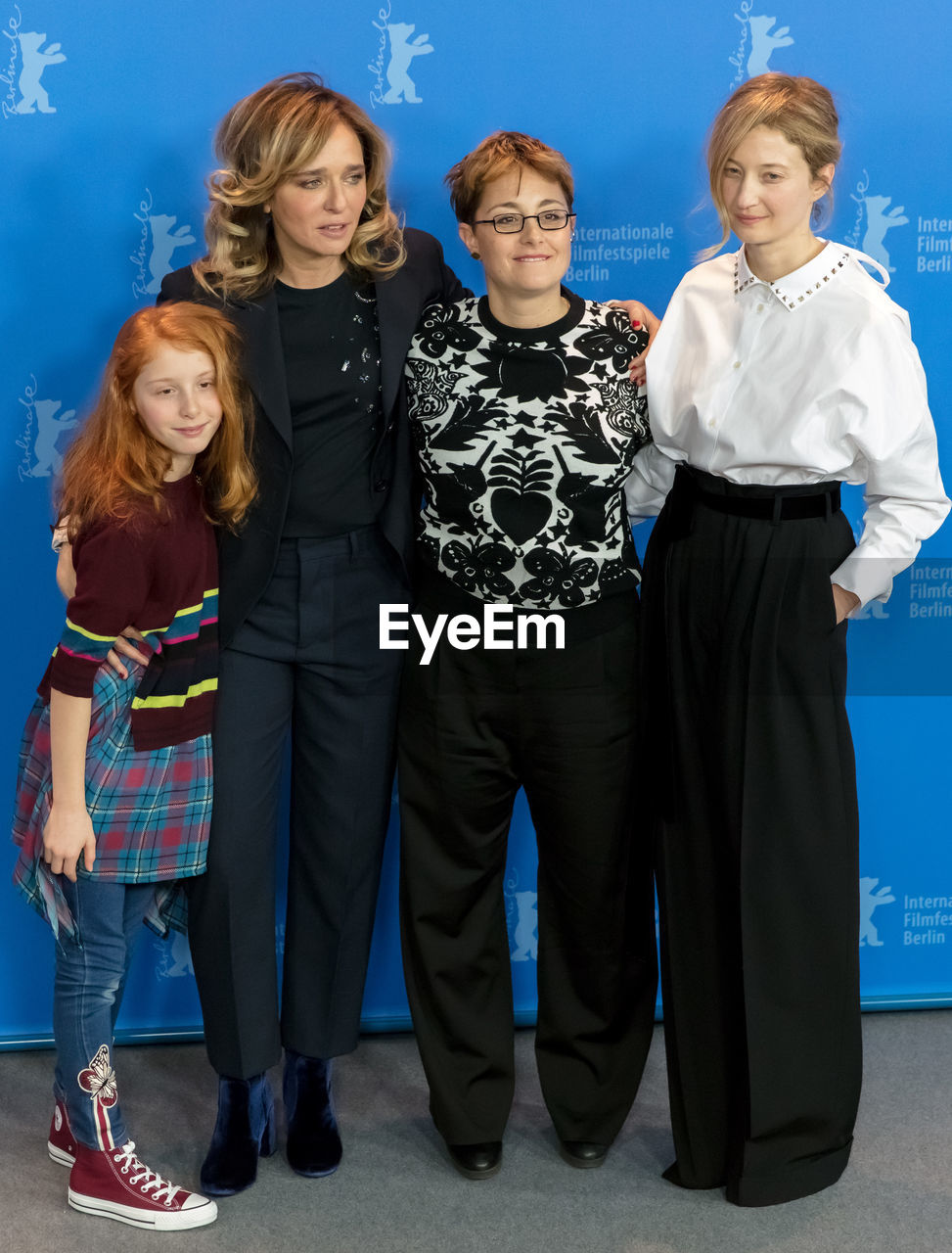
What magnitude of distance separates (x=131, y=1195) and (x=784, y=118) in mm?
1823

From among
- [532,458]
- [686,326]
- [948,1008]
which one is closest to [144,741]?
[532,458]

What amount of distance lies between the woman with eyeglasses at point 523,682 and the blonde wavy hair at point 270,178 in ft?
0.40

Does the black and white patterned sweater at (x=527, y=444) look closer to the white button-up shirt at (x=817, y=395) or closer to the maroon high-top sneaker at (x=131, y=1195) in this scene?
the white button-up shirt at (x=817, y=395)

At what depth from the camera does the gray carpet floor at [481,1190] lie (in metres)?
1.93

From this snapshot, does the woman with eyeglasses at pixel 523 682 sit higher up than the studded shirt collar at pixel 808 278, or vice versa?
the studded shirt collar at pixel 808 278

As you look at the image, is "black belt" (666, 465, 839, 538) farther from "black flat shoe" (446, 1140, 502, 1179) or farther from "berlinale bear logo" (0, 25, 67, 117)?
"berlinale bear logo" (0, 25, 67, 117)

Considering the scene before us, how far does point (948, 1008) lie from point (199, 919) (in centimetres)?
158

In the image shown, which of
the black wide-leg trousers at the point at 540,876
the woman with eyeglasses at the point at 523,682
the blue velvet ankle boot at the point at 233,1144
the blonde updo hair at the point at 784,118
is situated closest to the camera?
the blonde updo hair at the point at 784,118

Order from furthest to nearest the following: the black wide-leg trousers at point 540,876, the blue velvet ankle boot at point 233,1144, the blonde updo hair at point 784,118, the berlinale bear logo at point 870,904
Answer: the berlinale bear logo at point 870,904
the blue velvet ankle boot at point 233,1144
the black wide-leg trousers at point 540,876
the blonde updo hair at point 784,118

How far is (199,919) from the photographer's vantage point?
1984 millimetres

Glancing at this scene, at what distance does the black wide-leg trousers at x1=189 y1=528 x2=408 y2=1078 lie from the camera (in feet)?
6.30

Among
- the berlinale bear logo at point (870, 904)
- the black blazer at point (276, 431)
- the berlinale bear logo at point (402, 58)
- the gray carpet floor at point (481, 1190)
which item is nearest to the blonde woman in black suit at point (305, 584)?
the black blazer at point (276, 431)

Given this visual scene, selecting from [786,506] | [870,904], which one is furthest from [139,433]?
[870,904]

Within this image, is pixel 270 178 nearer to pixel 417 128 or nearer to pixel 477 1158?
pixel 417 128
